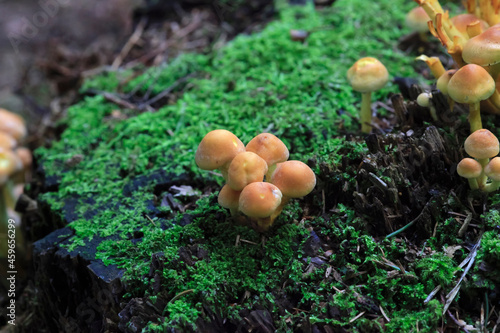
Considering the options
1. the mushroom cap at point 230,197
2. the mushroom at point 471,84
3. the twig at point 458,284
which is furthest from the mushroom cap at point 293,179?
the mushroom at point 471,84

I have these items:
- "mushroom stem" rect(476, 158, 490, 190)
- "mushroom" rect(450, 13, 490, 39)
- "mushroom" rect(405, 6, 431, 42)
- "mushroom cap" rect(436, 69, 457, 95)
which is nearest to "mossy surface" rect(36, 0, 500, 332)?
"mushroom stem" rect(476, 158, 490, 190)

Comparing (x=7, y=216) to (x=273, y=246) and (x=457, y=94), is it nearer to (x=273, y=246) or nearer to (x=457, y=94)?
(x=273, y=246)

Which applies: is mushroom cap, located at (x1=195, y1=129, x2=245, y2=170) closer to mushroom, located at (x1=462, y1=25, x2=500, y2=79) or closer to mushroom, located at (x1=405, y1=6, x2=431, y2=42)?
mushroom, located at (x1=462, y1=25, x2=500, y2=79)

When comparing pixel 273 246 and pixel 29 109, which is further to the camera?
pixel 29 109

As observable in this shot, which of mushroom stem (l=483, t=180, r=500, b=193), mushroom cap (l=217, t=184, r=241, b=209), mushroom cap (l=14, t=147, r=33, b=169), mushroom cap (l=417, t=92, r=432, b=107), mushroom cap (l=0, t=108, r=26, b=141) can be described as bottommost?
mushroom cap (l=14, t=147, r=33, b=169)

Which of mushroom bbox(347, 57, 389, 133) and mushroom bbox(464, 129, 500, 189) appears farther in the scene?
mushroom bbox(347, 57, 389, 133)

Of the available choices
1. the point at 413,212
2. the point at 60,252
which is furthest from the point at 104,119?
the point at 413,212

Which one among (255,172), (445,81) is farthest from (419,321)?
(445,81)
